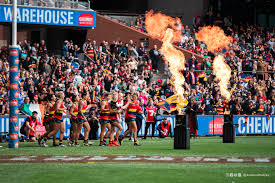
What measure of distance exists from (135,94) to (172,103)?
659 cm

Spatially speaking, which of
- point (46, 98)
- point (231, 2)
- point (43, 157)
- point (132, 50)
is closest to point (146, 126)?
point (46, 98)

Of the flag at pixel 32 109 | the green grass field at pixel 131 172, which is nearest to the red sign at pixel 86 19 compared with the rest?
the flag at pixel 32 109

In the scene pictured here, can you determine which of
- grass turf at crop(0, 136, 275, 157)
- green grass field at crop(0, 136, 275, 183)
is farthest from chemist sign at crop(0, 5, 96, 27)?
green grass field at crop(0, 136, 275, 183)

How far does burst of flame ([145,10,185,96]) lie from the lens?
2838 cm

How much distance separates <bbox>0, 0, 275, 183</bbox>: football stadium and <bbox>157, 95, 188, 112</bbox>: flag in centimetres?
6

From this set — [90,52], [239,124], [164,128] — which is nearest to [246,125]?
[239,124]

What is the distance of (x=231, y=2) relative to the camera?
1741 inches

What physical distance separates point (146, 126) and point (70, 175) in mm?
14153

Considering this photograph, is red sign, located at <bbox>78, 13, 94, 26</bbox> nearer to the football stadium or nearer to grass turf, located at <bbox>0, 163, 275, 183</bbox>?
the football stadium

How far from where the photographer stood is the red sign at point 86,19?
1168 inches

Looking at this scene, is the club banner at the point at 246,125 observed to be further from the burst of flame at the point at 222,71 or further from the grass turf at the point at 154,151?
the grass turf at the point at 154,151

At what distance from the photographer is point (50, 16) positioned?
28.8 meters

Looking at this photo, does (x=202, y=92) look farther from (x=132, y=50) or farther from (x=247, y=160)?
(x=247, y=160)

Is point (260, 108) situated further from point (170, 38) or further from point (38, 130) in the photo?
point (38, 130)
